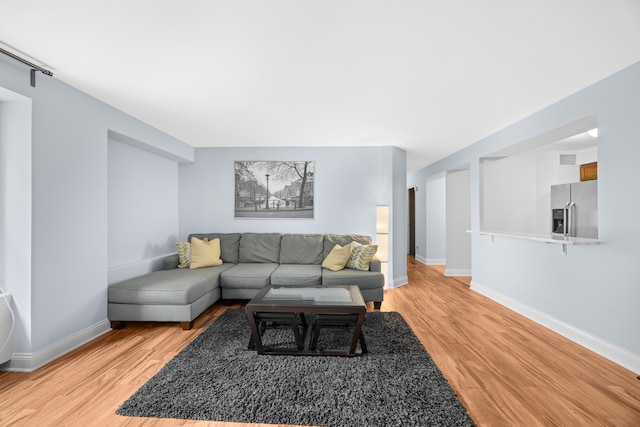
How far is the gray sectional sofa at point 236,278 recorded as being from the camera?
10.4ft

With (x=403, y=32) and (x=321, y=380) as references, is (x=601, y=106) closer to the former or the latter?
(x=403, y=32)

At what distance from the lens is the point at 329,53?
7.18 feet

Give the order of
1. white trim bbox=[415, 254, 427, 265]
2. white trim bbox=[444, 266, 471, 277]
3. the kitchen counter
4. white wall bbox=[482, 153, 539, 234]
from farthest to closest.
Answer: white trim bbox=[415, 254, 427, 265] → white trim bbox=[444, 266, 471, 277] → white wall bbox=[482, 153, 539, 234] → the kitchen counter

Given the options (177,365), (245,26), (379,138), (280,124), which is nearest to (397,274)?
(379,138)

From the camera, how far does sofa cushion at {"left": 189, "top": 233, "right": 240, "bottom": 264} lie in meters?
4.76

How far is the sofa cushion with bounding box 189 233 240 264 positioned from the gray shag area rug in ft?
6.49

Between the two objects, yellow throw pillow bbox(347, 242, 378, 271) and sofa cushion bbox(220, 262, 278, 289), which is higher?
yellow throw pillow bbox(347, 242, 378, 271)

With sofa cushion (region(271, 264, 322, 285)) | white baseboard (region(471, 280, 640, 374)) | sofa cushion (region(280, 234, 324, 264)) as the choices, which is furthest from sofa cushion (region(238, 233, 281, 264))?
white baseboard (region(471, 280, 640, 374))

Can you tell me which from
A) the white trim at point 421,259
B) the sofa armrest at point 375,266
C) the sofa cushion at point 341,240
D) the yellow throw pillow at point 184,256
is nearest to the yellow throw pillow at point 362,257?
the sofa armrest at point 375,266

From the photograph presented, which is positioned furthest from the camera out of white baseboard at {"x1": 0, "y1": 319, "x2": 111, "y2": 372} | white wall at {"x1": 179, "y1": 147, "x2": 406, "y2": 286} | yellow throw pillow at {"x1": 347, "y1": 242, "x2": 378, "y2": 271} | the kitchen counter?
white wall at {"x1": 179, "y1": 147, "x2": 406, "y2": 286}

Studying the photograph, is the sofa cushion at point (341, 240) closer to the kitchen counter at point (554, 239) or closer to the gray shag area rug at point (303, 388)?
the kitchen counter at point (554, 239)

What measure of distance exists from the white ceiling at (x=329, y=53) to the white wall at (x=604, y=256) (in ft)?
0.71

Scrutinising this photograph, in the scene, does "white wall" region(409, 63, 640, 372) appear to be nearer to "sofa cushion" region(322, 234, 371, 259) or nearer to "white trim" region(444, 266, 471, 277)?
"sofa cushion" region(322, 234, 371, 259)

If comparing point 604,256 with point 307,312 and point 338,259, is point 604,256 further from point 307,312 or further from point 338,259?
point 338,259
